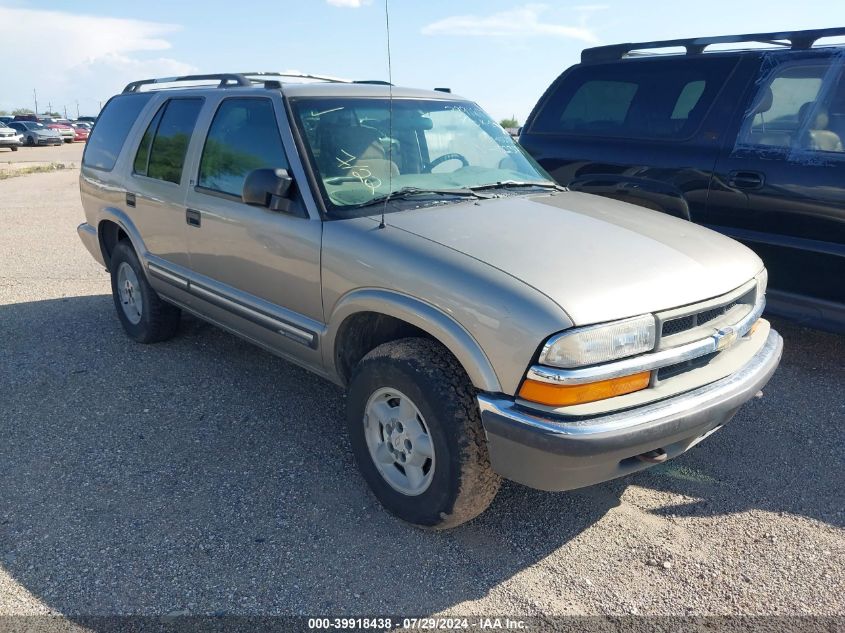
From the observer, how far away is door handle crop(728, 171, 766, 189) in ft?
15.1

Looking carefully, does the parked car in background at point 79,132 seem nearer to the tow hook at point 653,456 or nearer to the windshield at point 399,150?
the windshield at point 399,150

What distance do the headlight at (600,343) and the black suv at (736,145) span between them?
8.07 feet

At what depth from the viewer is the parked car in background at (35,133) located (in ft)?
121

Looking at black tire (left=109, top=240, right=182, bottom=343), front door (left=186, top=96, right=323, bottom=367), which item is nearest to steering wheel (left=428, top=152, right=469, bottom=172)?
front door (left=186, top=96, right=323, bottom=367)

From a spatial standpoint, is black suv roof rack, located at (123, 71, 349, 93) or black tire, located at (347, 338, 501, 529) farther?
black suv roof rack, located at (123, 71, 349, 93)

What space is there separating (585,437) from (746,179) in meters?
3.07

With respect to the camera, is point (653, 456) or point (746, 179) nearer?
point (653, 456)

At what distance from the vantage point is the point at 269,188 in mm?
3311

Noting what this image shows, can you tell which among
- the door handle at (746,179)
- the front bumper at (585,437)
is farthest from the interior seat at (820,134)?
the front bumper at (585,437)

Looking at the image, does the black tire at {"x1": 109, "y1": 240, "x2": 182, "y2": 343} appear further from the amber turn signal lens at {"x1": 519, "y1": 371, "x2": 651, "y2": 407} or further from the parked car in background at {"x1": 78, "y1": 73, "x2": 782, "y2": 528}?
the amber turn signal lens at {"x1": 519, "y1": 371, "x2": 651, "y2": 407}

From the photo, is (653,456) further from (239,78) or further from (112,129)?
(112,129)

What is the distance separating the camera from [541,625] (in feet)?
8.16

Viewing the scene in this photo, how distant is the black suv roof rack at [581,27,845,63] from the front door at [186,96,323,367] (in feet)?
10.4

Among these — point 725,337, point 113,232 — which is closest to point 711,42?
point 725,337
